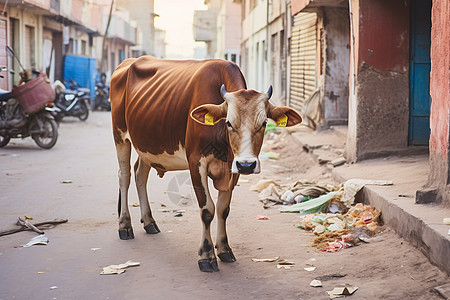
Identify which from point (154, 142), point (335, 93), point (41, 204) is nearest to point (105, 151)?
point (335, 93)

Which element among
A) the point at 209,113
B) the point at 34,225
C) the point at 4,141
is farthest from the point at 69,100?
the point at 209,113

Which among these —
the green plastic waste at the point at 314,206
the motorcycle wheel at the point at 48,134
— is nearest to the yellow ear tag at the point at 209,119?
the green plastic waste at the point at 314,206

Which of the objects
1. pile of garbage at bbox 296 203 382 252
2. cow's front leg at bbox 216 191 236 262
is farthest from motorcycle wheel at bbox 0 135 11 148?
cow's front leg at bbox 216 191 236 262

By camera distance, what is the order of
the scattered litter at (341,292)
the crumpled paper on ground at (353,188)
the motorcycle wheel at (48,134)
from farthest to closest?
1. the motorcycle wheel at (48,134)
2. the crumpled paper on ground at (353,188)
3. the scattered litter at (341,292)

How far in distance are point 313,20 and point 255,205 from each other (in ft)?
24.7

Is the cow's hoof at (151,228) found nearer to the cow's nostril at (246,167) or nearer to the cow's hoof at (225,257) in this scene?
the cow's hoof at (225,257)

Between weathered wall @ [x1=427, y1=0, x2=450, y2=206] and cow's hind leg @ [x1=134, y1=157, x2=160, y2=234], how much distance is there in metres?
2.58

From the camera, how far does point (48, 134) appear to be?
1292 centimetres

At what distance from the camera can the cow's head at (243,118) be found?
4.46 metres

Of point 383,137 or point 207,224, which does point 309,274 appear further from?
point 383,137

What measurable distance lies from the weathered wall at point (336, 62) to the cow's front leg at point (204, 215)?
7971mm

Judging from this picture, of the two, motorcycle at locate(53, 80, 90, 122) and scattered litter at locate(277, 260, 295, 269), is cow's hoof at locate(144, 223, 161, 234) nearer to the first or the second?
scattered litter at locate(277, 260, 295, 269)

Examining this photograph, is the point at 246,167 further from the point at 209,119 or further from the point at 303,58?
the point at 303,58

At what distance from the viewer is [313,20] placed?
14172mm
